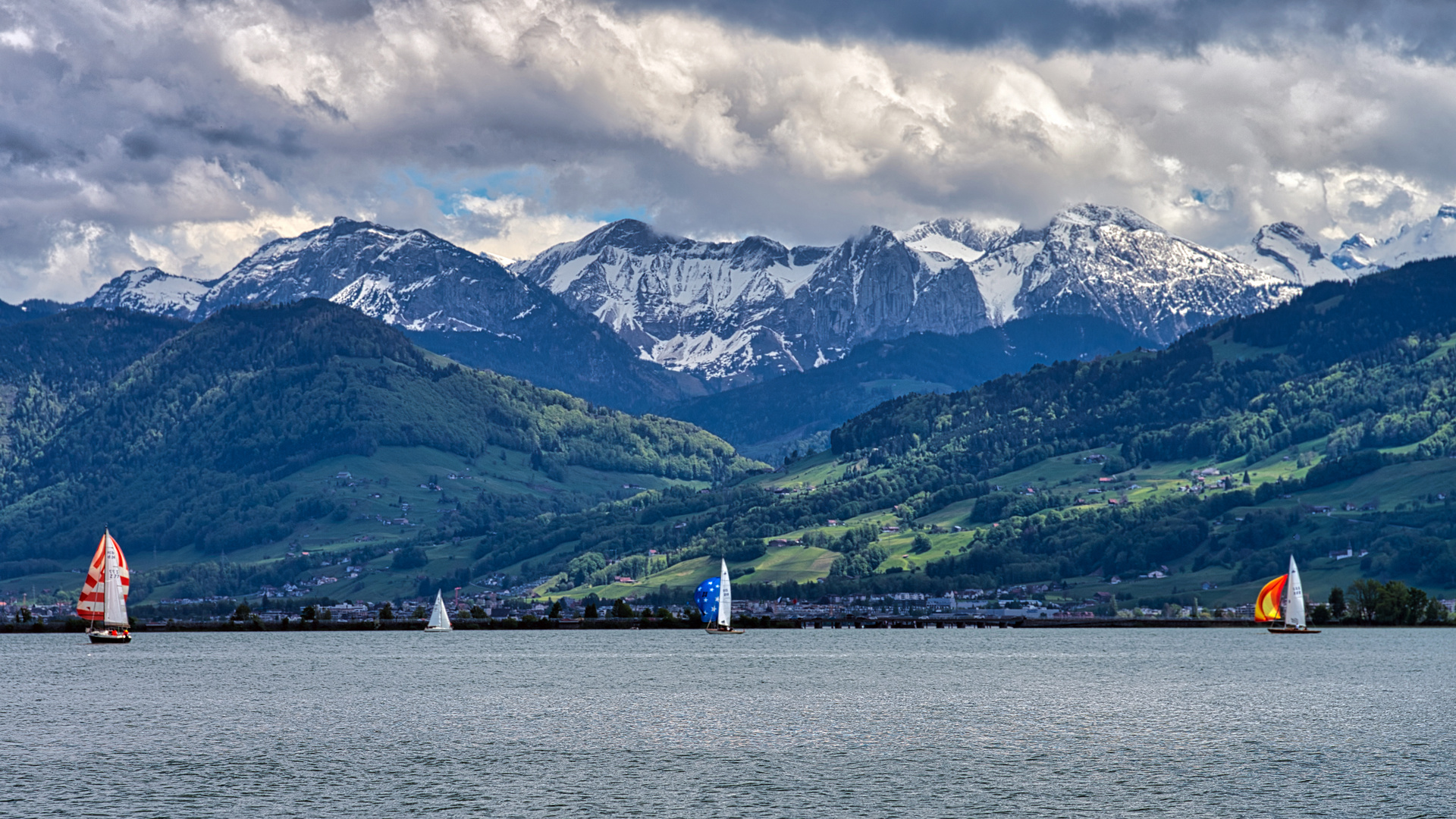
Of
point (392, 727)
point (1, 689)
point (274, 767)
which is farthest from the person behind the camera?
point (1, 689)

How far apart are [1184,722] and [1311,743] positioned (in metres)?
18.6

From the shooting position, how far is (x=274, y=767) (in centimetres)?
12019

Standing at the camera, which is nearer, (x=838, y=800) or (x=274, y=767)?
(x=838, y=800)

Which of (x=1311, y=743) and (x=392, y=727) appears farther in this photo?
(x=392, y=727)

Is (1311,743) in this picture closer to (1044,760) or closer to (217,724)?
(1044,760)

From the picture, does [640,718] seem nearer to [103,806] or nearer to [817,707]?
[817,707]

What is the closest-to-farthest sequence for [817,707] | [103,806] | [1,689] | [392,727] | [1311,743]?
[103,806] < [1311,743] < [392,727] < [817,707] < [1,689]

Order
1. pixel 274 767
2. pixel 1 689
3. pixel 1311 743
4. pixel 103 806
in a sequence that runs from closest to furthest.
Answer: pixel 103 806 → pixel 274 767 → pixel 1311 743 → pixel 1 689

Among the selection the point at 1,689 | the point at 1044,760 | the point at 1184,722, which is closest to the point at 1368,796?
the point at 1044,760

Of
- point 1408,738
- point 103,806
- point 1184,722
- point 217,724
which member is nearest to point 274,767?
point 103,806

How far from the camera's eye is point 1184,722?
6053 inches

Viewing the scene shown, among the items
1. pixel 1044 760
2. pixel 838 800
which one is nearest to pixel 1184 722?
pixel 1044 760

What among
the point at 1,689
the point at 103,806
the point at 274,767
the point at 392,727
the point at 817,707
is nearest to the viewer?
the point at 103,806

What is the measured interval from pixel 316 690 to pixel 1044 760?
103620 millimetres
